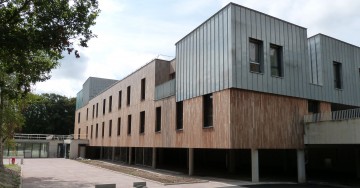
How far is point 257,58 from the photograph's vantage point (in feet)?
60.8

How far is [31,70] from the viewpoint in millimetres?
13617

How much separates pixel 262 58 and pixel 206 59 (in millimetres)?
3227

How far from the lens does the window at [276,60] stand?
62.6ft

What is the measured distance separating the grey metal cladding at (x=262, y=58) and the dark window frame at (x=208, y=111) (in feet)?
1.61

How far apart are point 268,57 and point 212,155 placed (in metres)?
17.2

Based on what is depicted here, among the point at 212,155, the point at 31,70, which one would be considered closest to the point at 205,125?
the point at 31,70

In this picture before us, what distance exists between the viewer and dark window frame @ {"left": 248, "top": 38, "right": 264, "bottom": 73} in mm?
18188

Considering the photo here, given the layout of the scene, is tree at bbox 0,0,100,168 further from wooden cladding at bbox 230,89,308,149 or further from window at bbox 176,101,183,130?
window at bbox 176,101,183,130

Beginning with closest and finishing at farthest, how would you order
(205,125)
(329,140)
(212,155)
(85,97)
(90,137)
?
(329,140), (205,125), (212,155), (90,137), (85,97)

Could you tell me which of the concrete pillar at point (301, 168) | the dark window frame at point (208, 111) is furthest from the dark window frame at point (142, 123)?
the concrete pillar at point (301, 168)

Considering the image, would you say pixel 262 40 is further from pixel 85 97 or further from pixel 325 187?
pixel 85 97

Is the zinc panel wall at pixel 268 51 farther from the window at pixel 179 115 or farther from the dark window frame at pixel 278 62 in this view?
the window at pixel 179 115

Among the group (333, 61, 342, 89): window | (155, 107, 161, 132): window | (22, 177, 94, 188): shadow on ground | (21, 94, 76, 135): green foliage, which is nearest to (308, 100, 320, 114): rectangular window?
(333, 61, 342, 89): window

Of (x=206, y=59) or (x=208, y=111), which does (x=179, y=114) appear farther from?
(x=206, y=59)
